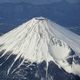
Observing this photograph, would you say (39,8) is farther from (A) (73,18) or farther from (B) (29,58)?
(B) (29,58)

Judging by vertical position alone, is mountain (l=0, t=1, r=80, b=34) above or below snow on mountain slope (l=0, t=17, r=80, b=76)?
above

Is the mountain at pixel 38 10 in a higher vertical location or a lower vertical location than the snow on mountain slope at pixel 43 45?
higher

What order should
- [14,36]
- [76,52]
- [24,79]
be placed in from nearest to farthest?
[24,79] → [76,52] → [14,36]

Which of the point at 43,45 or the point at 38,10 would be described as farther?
the point at 38,10

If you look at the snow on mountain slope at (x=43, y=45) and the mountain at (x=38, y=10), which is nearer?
the snow on mountain slope at (x=43, y=45)

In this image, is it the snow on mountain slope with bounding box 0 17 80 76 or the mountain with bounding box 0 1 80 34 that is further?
the mountain with bounding box 0 1 80 34

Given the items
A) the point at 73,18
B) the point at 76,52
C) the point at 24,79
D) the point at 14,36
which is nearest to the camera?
the point at 24,79

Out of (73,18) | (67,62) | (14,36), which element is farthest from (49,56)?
(73,18)

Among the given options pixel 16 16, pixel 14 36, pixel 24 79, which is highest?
pixel 16 16
